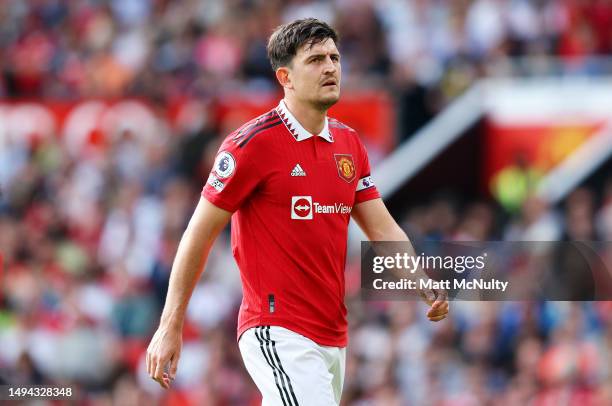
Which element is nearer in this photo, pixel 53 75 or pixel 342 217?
pixel 342 217

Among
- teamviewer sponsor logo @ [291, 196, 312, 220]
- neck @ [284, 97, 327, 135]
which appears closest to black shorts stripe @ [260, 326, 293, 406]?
teamviewer sponsor logo @ [291, 196, 312, 220]

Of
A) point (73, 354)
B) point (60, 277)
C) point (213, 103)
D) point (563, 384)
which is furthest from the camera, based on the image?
point (213, 103)

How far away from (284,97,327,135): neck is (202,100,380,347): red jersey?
0.10 ft

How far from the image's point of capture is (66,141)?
1591cm

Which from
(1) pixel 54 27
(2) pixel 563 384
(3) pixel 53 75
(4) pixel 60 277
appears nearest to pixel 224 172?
(2) pixel 563 384

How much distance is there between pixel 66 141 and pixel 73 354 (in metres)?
4.34

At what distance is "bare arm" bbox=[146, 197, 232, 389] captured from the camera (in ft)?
17.9

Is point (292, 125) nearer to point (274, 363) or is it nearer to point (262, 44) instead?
point (274, 363)

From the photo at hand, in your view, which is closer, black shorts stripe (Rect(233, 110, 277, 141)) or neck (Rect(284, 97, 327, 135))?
black shorts stripe (Rect(233, 110, 277, 141))

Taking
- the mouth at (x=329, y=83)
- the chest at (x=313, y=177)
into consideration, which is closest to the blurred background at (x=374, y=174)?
the chest at (x=313, y=177)

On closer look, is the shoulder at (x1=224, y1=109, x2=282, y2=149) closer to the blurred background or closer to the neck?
the neck

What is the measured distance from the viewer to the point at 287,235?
5633 millimetres

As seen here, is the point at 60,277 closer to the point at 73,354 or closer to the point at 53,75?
the point at 73,354
